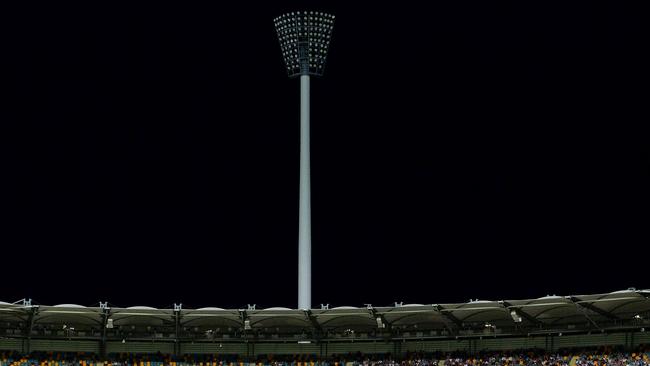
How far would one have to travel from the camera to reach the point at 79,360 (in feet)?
159

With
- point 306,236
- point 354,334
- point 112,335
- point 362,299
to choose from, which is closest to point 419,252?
point 362,299

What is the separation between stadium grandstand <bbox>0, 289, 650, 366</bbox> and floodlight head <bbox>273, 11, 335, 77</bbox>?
1784 centimetres

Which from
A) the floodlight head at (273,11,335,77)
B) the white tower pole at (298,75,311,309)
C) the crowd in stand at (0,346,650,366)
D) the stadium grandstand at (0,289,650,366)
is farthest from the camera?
the floodlight head at (273,11,335,77)

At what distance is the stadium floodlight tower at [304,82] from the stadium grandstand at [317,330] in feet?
25.0

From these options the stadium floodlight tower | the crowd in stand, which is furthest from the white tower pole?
the crowd in stand

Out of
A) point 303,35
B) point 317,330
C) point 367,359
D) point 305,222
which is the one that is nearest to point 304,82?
point 303,35

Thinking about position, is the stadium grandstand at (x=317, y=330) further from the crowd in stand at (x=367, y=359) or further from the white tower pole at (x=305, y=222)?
the white tower pole at (x=305, y=222)

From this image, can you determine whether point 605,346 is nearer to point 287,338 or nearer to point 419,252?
point 287,338

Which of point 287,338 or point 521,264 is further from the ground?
point 521,264

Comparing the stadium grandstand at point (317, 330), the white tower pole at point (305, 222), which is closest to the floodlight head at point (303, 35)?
the white tower pole at point (305, 222)

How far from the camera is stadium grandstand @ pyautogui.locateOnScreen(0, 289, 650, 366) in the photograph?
152ft

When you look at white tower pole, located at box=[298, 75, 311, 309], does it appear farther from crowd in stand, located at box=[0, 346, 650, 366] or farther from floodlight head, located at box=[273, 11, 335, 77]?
crowd in stand, located at box=[0, 346, 650, 366]

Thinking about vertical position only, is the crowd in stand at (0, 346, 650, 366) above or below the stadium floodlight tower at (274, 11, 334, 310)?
below

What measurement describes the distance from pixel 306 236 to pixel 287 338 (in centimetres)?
1006
